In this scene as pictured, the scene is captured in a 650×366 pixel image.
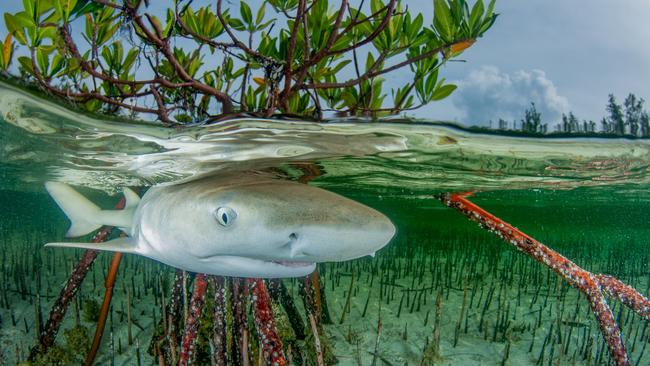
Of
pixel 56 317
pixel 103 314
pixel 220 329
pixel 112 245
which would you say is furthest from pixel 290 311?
pixel 112 245

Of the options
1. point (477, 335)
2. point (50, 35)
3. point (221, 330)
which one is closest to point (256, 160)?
point (221, 330)

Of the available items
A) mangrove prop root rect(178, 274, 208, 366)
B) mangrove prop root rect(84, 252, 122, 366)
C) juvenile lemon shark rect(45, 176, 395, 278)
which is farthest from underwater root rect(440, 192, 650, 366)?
mangrove prop root rect(84, 252, 122, 366)

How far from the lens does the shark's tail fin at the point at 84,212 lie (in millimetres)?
4098

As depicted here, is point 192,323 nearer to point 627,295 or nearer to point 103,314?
point 103,314

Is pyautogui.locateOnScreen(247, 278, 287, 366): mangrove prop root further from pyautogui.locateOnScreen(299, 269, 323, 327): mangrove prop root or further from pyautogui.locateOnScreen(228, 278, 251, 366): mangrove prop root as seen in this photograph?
pyautogui.locateOnScreen(299, 269, 323, 327): mangrove prop root

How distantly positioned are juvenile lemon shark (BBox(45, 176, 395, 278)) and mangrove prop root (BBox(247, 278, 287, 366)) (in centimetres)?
113

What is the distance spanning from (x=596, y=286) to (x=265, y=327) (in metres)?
3.32

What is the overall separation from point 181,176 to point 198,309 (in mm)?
3676

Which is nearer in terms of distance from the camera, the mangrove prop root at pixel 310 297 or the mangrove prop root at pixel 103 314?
the mangrove prop root at pixel 103 314

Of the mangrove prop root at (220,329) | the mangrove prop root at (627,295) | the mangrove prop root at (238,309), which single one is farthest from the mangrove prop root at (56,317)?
the mangrove prop root at (627,295)

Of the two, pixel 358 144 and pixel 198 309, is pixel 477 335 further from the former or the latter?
pixel 198 309

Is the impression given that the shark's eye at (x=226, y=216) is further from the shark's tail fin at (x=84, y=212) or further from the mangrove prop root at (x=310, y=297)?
the mangrove prop root at (x=310, y=297)

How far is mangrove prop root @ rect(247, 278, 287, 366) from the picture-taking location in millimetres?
3766

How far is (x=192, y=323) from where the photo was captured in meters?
4.25
